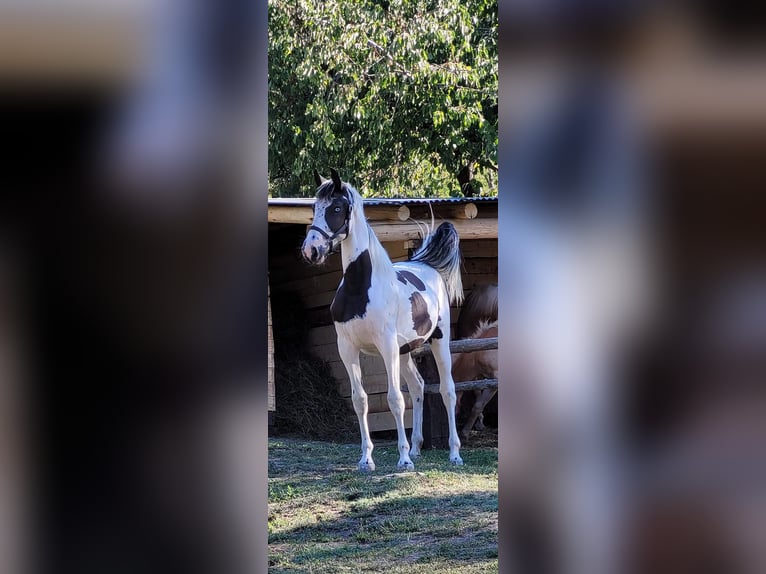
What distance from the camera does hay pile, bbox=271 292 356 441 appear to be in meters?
8.73

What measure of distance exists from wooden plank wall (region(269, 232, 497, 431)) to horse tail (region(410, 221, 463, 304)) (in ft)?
3.55

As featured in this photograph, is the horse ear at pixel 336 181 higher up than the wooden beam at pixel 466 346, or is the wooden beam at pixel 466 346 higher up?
the horse ear at pixel 336 181

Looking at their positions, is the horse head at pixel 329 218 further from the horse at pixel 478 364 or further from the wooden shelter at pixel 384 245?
the horse at pixel 478 364

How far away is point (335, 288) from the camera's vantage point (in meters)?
9.17

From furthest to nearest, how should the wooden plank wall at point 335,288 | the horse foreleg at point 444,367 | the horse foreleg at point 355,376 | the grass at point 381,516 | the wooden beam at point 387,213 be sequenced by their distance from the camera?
1. the wooden plank wall at point 335,288
2. the wooden beam at point 387,213
3. the horse foreleg at point 444,367
4. the horse foreleg at point 355,376
5. the grass at point 381,516

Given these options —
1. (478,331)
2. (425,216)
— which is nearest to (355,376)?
(425,216)

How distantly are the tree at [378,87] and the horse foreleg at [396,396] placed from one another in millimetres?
5062

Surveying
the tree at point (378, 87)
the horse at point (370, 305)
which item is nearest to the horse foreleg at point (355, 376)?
the horse at point (370, 305)

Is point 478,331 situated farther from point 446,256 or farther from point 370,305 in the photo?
point 370,305

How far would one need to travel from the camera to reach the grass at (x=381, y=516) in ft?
12.7

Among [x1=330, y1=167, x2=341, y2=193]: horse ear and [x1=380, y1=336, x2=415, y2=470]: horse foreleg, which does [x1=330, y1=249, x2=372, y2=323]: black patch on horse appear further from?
[x1=330, y1=167, x2=341, y2=193]: horse ear

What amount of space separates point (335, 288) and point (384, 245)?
2.36 ft
